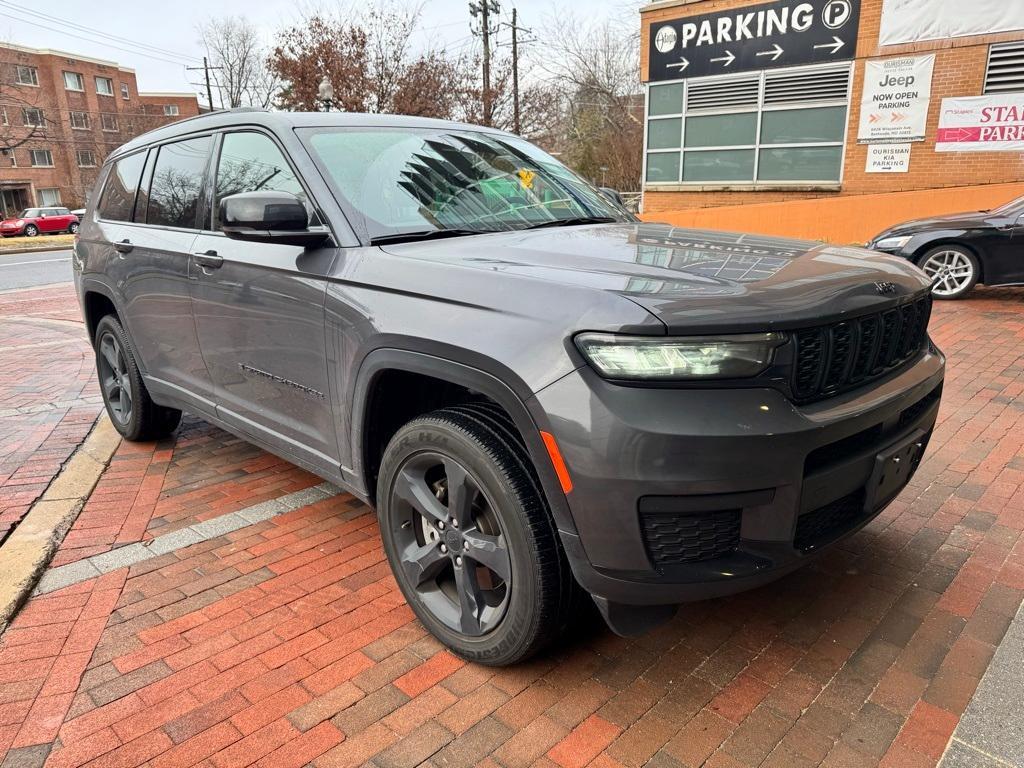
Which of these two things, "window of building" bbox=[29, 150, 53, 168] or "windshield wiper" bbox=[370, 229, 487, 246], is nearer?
"windshield wiper" bbox=[370, 229, 487, 246]

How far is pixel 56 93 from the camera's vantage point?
53.1 meters

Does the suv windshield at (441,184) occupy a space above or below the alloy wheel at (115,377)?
above

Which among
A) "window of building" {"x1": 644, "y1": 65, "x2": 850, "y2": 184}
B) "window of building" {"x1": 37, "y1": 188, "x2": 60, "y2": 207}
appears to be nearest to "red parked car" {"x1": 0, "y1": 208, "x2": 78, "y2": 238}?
"window of building" {"x1": 37, "y1": 188, "x2": 60, "y2": 207}

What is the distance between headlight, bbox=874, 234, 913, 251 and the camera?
8.82 m

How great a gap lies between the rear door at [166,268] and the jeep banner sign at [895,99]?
43.8ft

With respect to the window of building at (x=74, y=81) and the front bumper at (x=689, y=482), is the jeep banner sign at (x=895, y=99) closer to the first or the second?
the front bumper at (x=689, y=482)

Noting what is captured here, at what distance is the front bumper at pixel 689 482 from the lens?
5.78ft

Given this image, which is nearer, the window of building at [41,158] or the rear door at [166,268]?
the rear door at [166,268]

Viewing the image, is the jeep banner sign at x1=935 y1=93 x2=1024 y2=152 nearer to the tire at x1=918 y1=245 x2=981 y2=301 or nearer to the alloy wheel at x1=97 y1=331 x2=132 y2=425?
the tire at x1=918 y1=245 x2=981 y2=301

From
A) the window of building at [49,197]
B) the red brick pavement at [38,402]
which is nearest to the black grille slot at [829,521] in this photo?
the red brick pavement at [38,402]

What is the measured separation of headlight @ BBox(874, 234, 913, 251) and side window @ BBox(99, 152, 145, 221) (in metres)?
8.31

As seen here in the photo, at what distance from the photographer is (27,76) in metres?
52.1

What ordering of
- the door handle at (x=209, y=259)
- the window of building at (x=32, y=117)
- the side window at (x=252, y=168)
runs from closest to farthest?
the side window at (x=252, y=168), the door handle at (x=209, y=259), the window of building at (x=32, y=117)

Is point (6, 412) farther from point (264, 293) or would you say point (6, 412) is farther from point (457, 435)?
point (457, 435)
